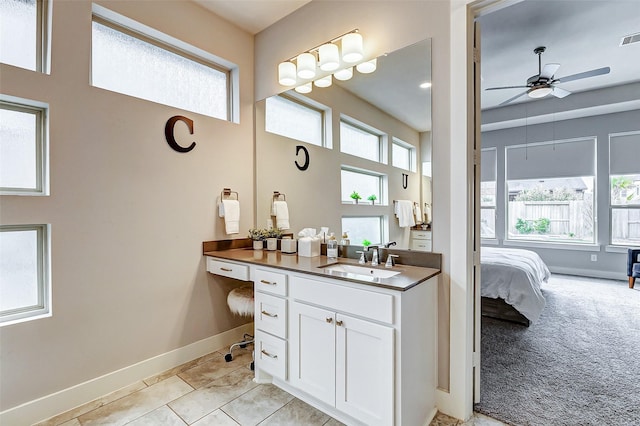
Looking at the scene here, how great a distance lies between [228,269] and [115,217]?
86 centimetres

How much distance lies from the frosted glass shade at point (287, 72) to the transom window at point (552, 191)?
5.19m

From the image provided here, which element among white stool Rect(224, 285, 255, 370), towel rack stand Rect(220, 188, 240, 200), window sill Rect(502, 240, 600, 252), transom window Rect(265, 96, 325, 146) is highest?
transom window Rect(265, 96, 325, 146)

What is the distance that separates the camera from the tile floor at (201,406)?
173 centimetres

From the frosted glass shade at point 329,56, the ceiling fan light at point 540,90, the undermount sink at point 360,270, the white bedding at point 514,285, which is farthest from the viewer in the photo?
the ceiling fan light at point 540,90

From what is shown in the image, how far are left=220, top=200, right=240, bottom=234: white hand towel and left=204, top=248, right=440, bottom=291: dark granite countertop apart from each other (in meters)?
0.21

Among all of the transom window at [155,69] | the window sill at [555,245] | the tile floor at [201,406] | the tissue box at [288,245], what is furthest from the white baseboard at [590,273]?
the transom window at [155,69]

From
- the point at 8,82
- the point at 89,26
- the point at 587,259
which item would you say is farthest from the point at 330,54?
the point at 587,259

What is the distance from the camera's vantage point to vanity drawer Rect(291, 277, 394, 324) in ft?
4.83

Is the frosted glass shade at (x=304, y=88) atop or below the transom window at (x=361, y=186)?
atop

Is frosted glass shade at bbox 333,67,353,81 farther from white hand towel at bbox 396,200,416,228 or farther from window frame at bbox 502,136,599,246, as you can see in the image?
window frame at bbox 502,136,599,246

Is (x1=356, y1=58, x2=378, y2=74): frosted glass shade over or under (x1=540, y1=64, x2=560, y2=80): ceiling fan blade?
under

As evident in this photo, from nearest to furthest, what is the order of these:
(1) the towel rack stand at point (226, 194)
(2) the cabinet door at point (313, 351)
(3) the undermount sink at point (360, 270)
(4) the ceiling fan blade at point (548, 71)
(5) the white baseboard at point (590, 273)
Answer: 1. (2) the cabinet door at point (313, 351)
2. (3) the undermount sink at point (360, 270)
3. (1) the towel rack stand at point (226, 194)
4. (4) the ceiling fan blade at point (548, 71)
5. (5) the white baseboard at point (590, 273)

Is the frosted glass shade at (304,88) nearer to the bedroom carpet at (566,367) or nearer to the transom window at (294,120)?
the transom window at (294,120)

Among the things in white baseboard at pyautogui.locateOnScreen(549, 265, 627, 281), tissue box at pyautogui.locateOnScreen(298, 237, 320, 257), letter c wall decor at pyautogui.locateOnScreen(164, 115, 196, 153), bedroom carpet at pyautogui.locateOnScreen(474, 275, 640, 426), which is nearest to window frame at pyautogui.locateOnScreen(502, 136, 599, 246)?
white baseboard at pyautogui.locateOnScreen(549, 265, 627, 281)
